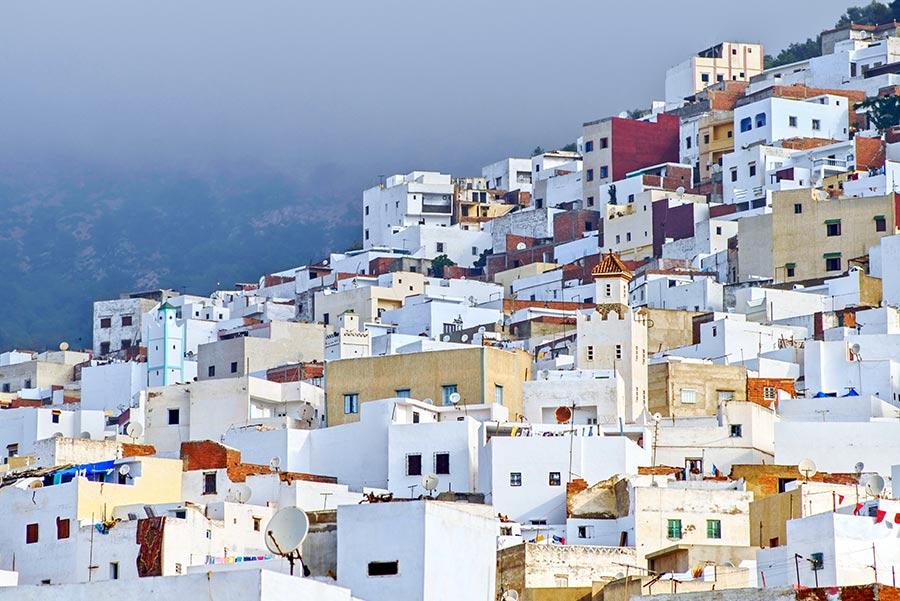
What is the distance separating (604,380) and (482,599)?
16174 millimetres

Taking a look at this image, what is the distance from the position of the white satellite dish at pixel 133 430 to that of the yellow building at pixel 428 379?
4.27 m

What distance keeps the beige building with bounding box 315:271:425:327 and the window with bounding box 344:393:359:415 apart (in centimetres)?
1946

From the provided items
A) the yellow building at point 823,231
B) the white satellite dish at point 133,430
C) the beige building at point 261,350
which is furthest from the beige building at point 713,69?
the white satellite dish at point 133,430

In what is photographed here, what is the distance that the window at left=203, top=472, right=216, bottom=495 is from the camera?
40.8 metres

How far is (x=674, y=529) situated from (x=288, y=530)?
36.2ft

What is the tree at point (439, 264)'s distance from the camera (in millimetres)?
76812

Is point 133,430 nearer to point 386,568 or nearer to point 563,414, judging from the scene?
point 563,414

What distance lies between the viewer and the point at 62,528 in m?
36.9

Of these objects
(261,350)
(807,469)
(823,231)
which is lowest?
(807,469)

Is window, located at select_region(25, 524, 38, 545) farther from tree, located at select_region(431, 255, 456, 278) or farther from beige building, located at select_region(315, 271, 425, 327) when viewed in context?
tree, located at select_region(431, 255, 456, 278)

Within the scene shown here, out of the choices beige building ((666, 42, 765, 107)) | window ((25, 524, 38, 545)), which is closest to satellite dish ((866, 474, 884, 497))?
window ((25, 524, 38, 545))

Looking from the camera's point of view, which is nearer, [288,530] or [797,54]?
[288,530]

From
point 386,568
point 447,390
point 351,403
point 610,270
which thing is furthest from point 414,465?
point 386,568

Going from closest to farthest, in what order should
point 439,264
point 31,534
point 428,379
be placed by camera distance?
1. point 31,534
2. point 428,379
3. point 439,264
